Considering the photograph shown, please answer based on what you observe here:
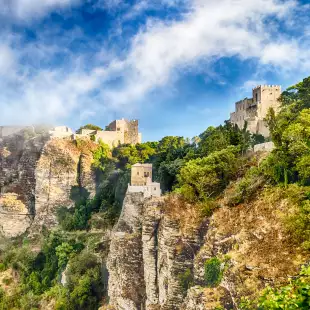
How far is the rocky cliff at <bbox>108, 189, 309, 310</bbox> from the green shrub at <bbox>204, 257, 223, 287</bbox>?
0.63 ft

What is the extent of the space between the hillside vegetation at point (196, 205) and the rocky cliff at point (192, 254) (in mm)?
194

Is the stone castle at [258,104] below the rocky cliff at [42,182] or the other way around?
the other way around

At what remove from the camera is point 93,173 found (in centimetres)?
5078

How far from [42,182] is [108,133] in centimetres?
1124

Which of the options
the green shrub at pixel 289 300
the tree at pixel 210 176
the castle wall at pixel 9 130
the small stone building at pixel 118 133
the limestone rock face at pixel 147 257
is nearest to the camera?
the green shrub at pixel 289 300

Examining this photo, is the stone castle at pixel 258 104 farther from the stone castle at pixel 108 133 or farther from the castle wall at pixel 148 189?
the stone castle at pixel 108 133

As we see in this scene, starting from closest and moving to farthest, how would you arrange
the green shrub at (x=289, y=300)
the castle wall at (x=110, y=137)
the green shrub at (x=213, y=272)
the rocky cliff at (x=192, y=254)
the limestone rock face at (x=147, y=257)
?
1. the green shrub at (x=289, y=300)
2. the rocky cliff at (x=192, y=254)
3. the green shrub at (x=213, y=272)
4. the limestone rock face at (x=147, y=257)
5. the castle wall at (x=110, y=137)

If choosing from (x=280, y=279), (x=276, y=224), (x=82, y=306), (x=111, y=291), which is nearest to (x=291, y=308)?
(x=280, y=279)

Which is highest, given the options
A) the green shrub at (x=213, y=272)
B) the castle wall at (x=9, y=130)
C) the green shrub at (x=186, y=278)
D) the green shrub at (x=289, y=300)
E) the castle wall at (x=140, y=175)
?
the castle wall at (x=9, y=130)

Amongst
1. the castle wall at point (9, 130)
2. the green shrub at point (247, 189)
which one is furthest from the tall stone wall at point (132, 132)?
the green shrub at point (247, 189)

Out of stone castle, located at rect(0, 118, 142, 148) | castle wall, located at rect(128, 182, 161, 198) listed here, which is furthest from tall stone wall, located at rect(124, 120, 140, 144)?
castle wall, located at rect(128, 182, 161, 198)

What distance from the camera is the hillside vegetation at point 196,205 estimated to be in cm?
1652

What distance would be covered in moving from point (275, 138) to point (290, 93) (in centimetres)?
2346

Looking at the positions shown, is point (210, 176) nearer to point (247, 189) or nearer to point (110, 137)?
point (247, 189)
